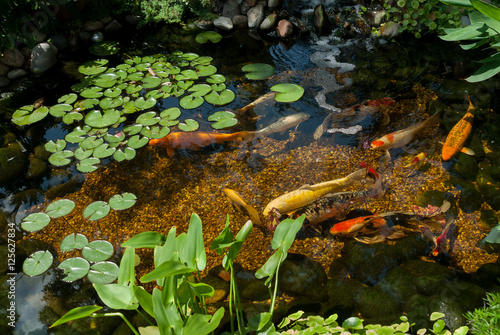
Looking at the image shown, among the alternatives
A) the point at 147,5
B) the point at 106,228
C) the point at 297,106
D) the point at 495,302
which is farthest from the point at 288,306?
the point at 147,5

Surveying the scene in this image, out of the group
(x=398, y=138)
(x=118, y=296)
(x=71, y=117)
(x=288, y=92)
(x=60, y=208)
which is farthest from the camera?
(x=288, y=92)

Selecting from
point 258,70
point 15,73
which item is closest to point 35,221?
point 15,73

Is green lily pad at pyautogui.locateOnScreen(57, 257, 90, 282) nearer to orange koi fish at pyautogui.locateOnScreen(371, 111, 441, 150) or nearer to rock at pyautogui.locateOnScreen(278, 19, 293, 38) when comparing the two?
orange koi fish at pyautogui.locateOnScreen(371, 111, 441, 150)

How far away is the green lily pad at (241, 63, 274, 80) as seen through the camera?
15.7 ft

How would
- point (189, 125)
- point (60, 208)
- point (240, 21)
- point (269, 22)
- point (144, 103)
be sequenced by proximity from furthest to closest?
point (240, 21), point (269, 22), point (144, 103), point (189, 125), point (60, 208)

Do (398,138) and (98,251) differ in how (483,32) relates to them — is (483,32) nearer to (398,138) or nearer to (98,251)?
(398,138)

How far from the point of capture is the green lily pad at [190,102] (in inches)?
164

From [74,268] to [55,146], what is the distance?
1.62m

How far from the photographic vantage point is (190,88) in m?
4.46

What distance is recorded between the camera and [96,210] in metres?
3.19

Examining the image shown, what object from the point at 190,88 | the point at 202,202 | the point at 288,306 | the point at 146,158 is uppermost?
the point at 190,88

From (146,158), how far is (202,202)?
0.89 meters

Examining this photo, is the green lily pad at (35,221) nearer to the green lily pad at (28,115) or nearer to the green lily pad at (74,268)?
the green lily pad at (74,268)

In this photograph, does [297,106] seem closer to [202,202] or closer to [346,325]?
[202,202]
